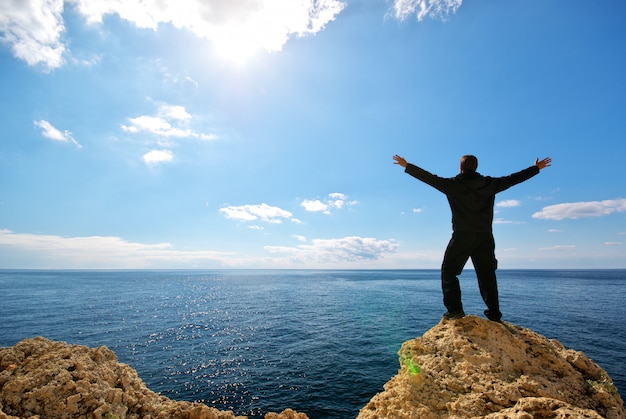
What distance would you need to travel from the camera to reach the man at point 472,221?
5824 millimetres

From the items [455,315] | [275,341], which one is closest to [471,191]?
[455,315]

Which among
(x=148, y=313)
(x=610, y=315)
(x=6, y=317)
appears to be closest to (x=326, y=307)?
(x=148, y=313)

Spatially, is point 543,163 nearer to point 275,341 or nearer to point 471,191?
point 471,191

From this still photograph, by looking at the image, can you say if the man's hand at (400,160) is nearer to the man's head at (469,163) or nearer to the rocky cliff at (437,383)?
the man's head at (469,163)

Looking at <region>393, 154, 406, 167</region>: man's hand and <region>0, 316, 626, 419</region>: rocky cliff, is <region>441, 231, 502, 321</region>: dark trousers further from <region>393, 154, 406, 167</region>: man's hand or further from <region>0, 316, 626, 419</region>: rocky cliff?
<region>393, 154, 406, 167</region>: man's hand

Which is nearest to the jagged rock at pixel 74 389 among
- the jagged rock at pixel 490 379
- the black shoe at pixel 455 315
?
the jagged rock at pixel 490 379

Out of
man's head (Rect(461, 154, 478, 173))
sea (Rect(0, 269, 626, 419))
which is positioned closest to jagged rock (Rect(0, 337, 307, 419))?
man's head (Rect(461, 154, 478, 173))

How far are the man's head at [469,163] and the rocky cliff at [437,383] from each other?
3170 millimetres

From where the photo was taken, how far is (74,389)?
5293mm

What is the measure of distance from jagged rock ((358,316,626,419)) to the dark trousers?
56 cm

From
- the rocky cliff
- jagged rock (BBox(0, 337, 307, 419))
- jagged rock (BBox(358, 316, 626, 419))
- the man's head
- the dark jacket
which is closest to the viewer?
jagged rock (BBox(358, 316, 626, 419))

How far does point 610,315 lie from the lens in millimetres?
A: 42625

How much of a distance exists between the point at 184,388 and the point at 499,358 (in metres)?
20.4

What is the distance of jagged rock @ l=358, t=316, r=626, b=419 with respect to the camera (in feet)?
14.4
